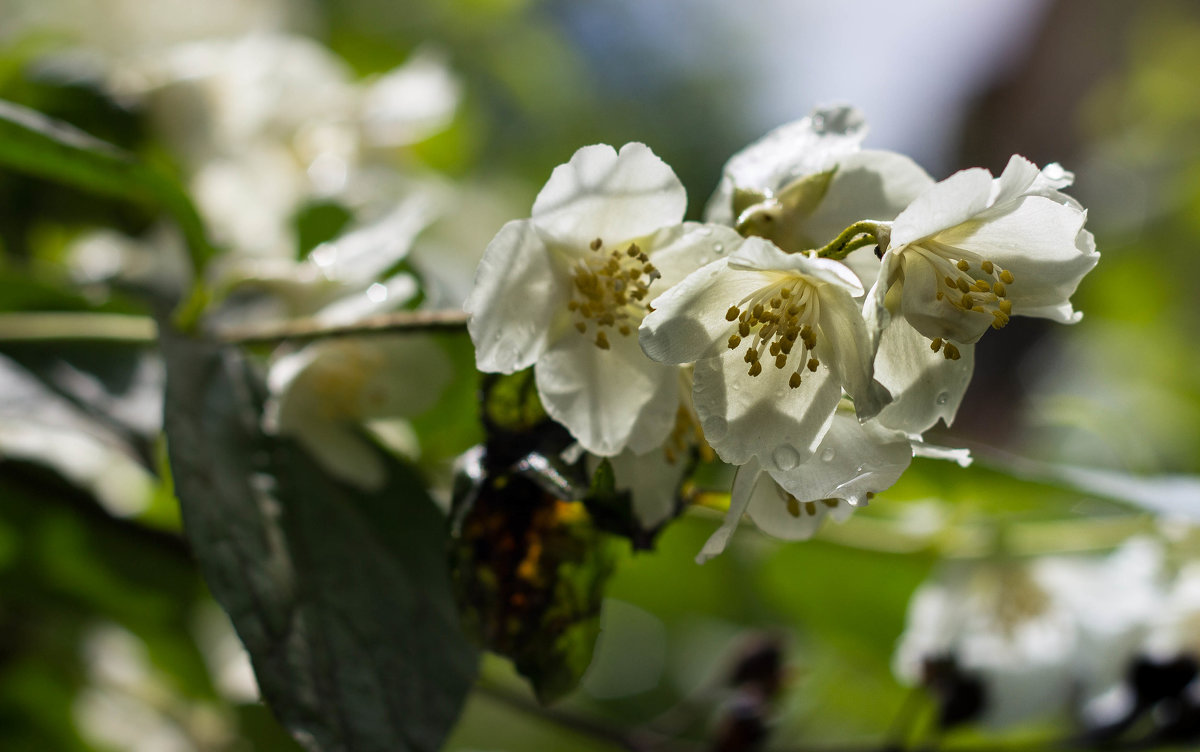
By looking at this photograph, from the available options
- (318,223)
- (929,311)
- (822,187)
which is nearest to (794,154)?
(822,187)

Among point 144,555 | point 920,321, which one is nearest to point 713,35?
point 144,555

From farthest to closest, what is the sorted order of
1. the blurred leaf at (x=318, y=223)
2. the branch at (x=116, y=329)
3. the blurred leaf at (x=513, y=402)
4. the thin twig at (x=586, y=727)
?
the blurred leaf at (x=318, y=223) < the thin twig at (x=586, y=727) < the branch at (x=116, y=329) < the blurred leaf at (x=513, y=402)

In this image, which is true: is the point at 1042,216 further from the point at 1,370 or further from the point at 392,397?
the point at 1,370

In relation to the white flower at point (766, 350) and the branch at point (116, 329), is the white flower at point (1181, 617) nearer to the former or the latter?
the white flower at point (766, 350)

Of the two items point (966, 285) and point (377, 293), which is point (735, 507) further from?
point (377, 293)

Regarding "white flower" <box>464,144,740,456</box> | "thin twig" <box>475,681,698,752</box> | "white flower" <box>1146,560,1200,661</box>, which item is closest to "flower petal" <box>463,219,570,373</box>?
"white flower" <box>464,144,740,456</box>

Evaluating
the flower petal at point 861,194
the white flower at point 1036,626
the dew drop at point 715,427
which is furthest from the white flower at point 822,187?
the white flower at point 1036,626

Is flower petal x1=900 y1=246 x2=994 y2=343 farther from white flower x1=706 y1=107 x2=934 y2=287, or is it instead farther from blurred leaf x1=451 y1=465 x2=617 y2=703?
blurred leaf x1=451 y1=465 x2=617 y2=703

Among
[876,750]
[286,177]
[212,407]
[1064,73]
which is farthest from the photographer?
[1064,73]
